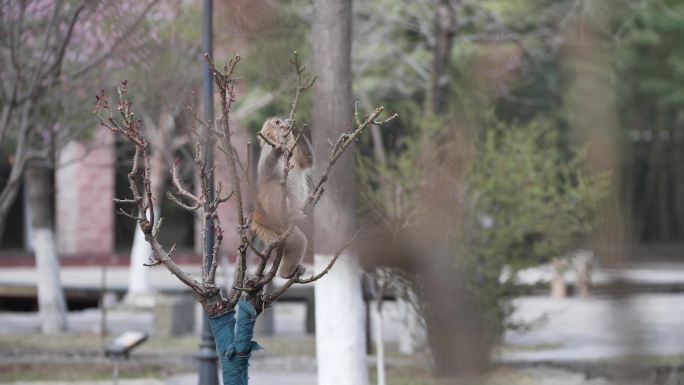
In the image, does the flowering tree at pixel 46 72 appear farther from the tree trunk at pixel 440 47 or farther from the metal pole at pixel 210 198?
the tree trunk at pixel 440 47

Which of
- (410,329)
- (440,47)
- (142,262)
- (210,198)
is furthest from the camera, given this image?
(142,262)

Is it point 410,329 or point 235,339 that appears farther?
point 410,329

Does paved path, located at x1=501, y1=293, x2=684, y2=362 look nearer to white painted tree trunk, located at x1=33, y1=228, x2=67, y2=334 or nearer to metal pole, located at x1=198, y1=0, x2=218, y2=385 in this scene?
metal pole, located at x1=198, y1=0, x2=218, y2=385

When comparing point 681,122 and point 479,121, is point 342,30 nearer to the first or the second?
point 479,121

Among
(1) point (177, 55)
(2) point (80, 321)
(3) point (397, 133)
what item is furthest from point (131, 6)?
(2) point (80, 321)

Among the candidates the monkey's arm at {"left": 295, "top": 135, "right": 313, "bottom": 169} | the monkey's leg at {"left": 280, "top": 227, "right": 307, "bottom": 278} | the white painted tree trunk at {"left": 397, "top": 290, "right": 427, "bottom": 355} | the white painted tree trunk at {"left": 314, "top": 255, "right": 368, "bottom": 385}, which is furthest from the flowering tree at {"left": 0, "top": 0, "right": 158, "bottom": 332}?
the monkey's leg at {"left": 280, "top": 227, "right": 307, "bottom": 278}

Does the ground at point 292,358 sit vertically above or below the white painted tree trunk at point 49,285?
below

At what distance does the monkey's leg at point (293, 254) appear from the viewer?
6523mm

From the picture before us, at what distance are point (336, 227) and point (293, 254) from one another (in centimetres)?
330

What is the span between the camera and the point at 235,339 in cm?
582

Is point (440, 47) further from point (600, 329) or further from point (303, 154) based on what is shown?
point (600, 329)

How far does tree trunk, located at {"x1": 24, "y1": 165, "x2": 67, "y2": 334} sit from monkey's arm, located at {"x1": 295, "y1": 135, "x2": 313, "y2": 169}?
48.3 ft

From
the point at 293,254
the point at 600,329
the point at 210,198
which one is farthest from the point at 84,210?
the point at 600,329

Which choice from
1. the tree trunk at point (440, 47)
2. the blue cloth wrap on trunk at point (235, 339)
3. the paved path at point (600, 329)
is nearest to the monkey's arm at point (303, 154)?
the blue cloth wrap on trunk at point (235, 339)
